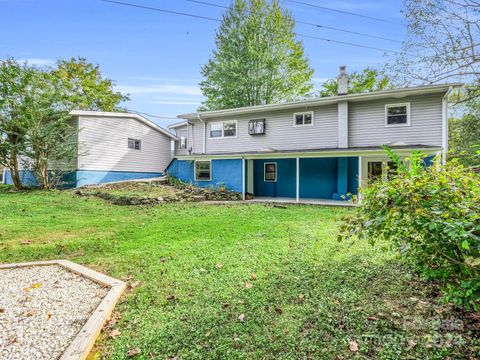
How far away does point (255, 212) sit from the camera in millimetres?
9656

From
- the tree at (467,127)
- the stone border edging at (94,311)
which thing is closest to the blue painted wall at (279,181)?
the tree at (467,127)

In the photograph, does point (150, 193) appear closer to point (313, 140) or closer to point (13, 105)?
point (13, 105)

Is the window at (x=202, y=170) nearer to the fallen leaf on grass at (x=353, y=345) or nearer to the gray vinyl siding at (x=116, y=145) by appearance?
the gray vinyl siding at (x=116, y=145)

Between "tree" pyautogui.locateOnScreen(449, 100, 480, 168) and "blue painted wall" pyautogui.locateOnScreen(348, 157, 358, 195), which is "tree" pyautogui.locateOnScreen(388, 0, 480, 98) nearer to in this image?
"tree" pyautogui.locateOnScreen(449, 100, 480, 168)

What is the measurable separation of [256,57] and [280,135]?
37.2 ft

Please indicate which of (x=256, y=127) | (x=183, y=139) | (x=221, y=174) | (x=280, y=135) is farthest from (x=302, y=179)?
(x=183, y=139)

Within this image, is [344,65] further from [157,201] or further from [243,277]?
[243,277]

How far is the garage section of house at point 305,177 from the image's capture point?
1268cm

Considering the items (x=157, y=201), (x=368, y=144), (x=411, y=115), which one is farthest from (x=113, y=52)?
(x=411, y=115)

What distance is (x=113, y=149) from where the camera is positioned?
16.4 metres

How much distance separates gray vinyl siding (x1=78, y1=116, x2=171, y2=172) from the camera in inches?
603

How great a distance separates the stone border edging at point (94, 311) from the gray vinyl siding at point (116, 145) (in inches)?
467

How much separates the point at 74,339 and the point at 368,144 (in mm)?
13075

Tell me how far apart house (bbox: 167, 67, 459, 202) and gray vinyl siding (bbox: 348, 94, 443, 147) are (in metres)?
0.03
